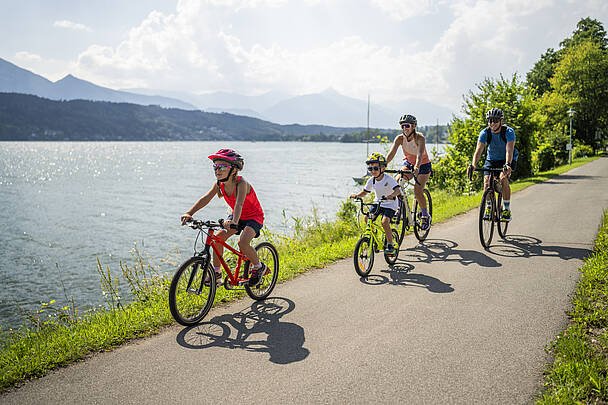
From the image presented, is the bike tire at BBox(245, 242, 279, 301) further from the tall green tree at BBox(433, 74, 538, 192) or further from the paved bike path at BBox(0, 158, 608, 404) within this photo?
the tall green tree at BBox(433, 74, 538, 192)

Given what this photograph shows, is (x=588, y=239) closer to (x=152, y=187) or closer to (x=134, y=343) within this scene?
(x=134, y=343)

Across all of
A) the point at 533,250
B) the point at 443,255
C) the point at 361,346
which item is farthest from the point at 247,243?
→ the point at 533,250

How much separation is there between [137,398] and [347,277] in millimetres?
3712

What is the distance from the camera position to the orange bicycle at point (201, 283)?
4.79 meters

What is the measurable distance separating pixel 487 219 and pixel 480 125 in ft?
49.4

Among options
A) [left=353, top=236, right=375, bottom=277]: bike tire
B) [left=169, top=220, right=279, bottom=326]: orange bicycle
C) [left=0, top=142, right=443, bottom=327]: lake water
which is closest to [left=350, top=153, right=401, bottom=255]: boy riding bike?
[left=353, top=236, right=375, bottom=277]: bike tire

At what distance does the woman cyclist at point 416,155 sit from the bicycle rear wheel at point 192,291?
4193 millimetres

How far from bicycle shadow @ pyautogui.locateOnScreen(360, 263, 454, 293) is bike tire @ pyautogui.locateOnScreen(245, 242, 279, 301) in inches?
52.0

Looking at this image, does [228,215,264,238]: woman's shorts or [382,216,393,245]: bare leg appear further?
[382,216,393,245]: bare leg

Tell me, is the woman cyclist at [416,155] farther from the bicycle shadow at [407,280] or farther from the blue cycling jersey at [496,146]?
the bicycle shadow at [407,280]

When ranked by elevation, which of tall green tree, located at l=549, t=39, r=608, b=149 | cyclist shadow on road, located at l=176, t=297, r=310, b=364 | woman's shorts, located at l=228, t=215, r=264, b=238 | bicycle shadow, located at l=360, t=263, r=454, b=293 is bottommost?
cyclist shadow on road, located at l=176, t=297, r=310, b=364

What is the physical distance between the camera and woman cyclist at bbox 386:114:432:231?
788cm

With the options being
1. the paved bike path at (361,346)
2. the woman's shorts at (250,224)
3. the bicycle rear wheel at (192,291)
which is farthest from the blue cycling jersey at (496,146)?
the bicycle rear wheel at (192,291)

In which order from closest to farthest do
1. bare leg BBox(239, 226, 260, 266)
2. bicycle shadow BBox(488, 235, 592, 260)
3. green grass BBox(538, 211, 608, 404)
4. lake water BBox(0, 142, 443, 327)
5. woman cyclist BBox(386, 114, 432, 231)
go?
green grass BBox(538, 211, 608, 404)
bare leg BBox(239, 226, 260, 266)
bicycle shadow BBox(488, 235, 592, 260)
woman cyclist BBox(386, 114, 432, 231)
lake water BBox(0, 142, 443, 327)
